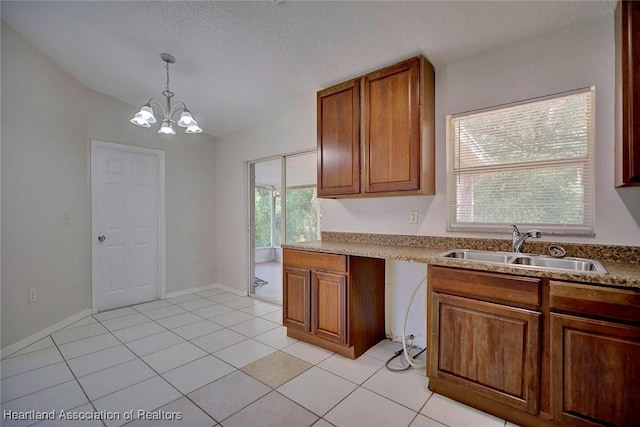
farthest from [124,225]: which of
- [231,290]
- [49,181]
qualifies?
[231,290]

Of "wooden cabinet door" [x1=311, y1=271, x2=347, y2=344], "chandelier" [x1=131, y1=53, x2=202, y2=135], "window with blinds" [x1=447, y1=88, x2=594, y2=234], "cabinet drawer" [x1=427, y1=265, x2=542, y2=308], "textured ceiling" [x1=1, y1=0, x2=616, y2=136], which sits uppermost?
"textured ceiling" [x1=1, y1=0, x2=616, y2=136]

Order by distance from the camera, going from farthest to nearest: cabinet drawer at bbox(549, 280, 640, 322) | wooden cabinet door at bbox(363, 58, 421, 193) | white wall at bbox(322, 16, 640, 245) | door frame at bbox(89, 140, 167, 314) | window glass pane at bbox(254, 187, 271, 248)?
window glass pane at bbox(254, 187, 271, 248) < door frame at bbox(89, 140, 167, 314) < wooden cabinet door at bbox(363, 58, 421, 193) < white wall at bbox(322, 16, 640, 245) < cabinet drawer at bbox(549, 280, 640, 322)

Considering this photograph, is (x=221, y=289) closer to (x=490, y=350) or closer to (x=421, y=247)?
(x=421, y=247)

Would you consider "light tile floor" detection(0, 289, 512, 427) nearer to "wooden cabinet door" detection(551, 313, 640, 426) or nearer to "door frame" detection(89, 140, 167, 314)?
"wooden cabinet door" detection(551, 313, 640, 426)

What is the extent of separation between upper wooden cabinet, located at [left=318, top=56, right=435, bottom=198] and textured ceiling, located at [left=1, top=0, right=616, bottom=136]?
0.56 feet

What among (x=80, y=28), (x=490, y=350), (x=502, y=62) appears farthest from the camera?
(x=80, y=28)

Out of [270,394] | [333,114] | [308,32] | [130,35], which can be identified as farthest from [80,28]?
[270,394]

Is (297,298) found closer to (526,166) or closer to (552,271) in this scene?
(552,271)

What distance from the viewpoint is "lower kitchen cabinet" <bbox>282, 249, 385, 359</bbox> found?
2338 mm

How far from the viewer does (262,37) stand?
231 centimetres

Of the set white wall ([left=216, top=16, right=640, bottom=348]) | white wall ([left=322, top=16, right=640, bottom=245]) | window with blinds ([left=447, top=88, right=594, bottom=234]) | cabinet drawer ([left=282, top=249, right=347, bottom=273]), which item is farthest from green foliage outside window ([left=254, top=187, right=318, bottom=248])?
window with blinds ([left=447, top=88, right=594, bottom=234])

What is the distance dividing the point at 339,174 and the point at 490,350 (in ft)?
5.73

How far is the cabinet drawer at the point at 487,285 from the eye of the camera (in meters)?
1.52

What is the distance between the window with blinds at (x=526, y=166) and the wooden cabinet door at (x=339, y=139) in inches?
31.0
